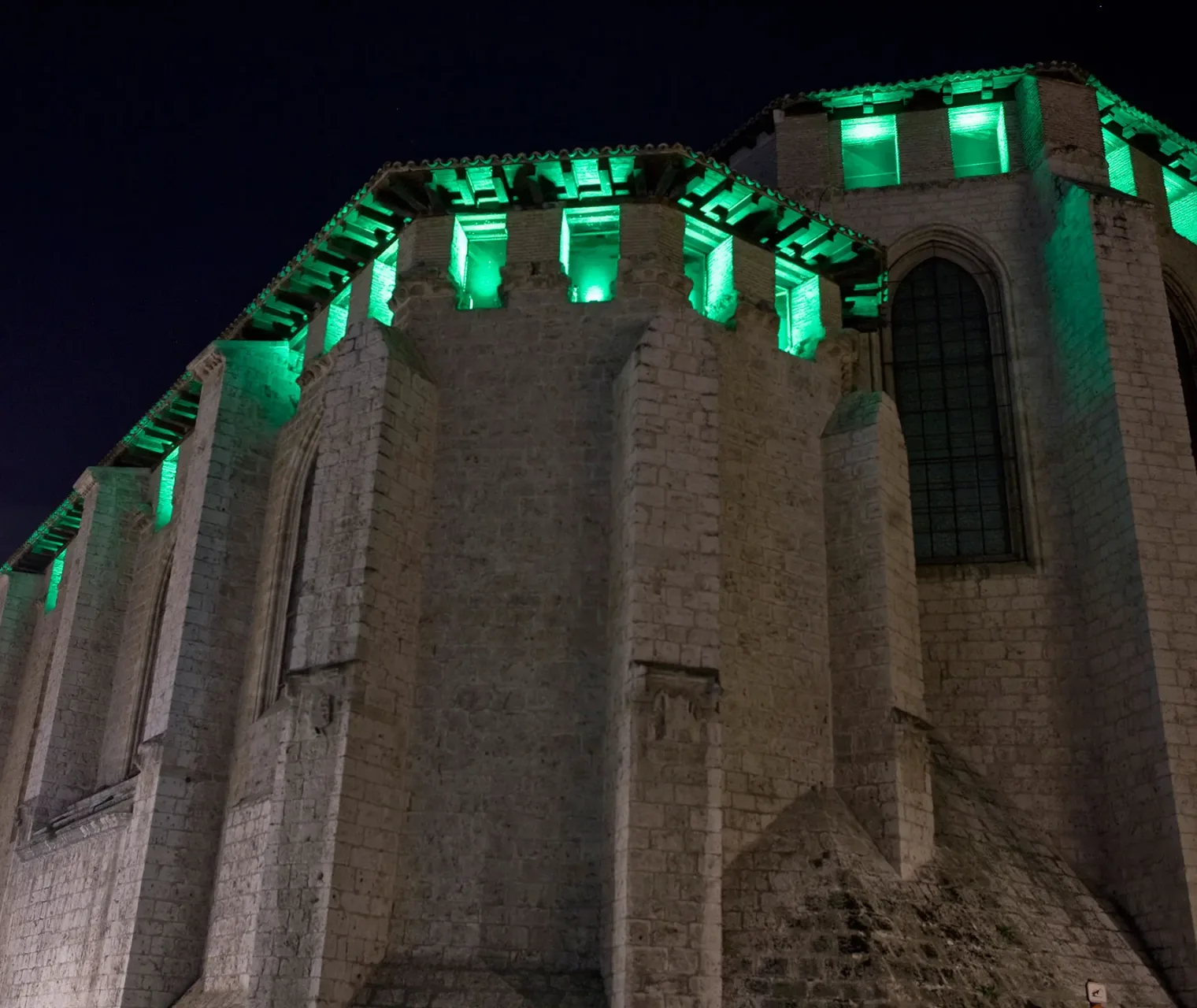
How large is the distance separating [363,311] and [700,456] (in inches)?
228

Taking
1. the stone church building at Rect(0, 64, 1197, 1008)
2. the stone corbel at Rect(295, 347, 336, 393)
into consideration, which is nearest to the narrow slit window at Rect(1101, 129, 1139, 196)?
the stone church building at Rect(0, 64, 1197, 1008)

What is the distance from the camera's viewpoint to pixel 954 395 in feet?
62.5

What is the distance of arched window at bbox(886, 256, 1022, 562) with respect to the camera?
18031mm

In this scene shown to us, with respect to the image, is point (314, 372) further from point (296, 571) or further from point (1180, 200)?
point (1180, 200)

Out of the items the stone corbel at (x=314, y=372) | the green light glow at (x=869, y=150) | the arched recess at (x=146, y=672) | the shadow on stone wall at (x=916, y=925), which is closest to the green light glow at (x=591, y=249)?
the stone corbel at (x=314, y=372)

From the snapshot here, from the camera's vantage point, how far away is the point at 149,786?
51.8 feet

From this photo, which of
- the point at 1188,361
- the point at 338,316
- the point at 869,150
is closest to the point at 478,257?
the point at 338,316

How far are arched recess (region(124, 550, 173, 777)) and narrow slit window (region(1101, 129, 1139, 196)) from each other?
16.5 meters

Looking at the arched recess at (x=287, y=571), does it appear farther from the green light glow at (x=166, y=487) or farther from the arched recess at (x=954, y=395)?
the arched recess at (x=954, y=395)

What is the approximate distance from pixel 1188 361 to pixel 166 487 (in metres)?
17.2

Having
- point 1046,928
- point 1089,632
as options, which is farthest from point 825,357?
point 1046,928

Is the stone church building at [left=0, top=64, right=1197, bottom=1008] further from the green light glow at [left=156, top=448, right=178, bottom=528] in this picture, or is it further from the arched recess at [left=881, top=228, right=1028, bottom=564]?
the green light glow at [left=156, top=448, right=178, bottom=528]

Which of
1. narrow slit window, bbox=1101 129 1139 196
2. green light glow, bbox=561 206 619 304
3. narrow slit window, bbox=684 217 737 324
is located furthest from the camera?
narrow slit window, bbox=1101 129 1139 196

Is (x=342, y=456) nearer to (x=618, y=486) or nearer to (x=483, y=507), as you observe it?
(x=483, y=507)
